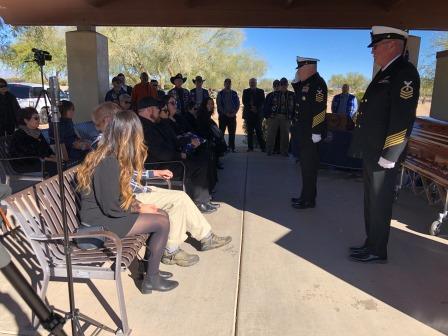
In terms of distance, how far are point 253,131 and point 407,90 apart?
7041mm

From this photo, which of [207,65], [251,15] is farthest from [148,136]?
[207,65]

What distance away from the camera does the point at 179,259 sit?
12.2 ft

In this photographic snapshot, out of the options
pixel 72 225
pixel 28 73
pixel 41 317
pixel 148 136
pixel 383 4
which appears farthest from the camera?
pixel 28 73

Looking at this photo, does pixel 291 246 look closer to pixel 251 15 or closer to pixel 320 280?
pixel 320 280

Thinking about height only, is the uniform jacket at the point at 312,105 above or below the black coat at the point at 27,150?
above

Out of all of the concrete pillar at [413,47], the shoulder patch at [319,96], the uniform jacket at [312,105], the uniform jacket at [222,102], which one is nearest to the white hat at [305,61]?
the uniform jacket at [312,105]

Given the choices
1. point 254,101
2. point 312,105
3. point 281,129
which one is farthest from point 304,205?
point 254,101

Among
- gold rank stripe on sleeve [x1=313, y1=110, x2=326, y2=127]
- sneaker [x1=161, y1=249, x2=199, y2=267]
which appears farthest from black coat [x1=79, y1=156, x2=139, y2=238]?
gold rank stripe on sleeve [x1=313, y1=110, x2=326, y2=127]

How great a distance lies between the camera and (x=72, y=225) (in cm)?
315

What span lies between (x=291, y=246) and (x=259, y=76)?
4491 cm

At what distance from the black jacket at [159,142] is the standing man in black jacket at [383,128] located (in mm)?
2074

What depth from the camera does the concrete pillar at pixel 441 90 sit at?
25.7 feet

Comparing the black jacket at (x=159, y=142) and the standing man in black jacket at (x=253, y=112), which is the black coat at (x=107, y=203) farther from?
the standing man in black jacket at (x=253, y=112)

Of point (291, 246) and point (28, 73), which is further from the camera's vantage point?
point (28, 73)
